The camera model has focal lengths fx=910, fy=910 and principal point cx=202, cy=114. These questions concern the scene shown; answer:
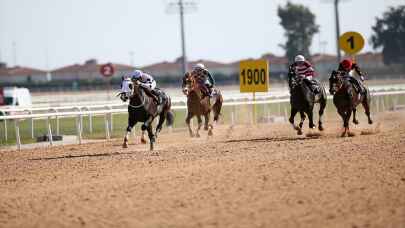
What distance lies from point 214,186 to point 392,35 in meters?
84.0

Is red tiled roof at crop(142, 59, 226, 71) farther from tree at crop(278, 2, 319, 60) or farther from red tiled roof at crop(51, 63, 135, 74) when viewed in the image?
tree at crop(278, 2, 319, 60)

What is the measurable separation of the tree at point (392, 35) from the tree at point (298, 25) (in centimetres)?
655

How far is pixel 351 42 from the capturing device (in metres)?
24.9

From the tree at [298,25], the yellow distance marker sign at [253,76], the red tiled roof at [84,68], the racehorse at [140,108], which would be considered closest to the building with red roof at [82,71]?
the red tiled roof at [84,68]

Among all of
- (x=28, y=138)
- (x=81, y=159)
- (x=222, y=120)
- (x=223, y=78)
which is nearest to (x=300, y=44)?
(x=223, y=78)

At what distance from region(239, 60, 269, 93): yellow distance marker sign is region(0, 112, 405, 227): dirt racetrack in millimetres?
6481

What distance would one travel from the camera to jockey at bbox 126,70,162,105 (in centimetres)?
1867

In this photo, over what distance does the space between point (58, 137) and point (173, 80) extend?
6346cm

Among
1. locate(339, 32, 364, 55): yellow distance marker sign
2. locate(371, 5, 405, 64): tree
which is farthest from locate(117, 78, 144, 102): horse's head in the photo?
locate(371, 5, 405, 64): tree

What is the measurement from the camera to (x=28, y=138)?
2450 centimetres

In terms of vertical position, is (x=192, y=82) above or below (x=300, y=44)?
below

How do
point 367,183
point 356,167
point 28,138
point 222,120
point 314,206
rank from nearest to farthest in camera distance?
1. point 314,206
2. point 367,183
3. point 356,167
4. point 28,138
5. point 222,120

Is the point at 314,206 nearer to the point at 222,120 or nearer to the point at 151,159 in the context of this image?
the point at 151,159

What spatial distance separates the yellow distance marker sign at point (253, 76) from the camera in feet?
83.0
